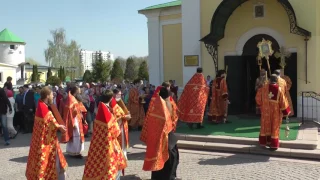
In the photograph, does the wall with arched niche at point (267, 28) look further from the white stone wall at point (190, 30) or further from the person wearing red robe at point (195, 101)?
the person wearing red robe at point (195, 101)

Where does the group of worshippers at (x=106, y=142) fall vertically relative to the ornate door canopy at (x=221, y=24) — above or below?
below

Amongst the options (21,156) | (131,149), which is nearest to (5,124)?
(21,156)

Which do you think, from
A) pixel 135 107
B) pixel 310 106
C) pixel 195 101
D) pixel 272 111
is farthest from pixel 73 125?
pixel 310 106

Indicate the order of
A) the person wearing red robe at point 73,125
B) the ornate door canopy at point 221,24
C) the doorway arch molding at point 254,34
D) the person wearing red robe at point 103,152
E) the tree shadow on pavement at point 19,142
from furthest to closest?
the doorway arch molding at point 254,34 < the ornate door canopy at point 221,24 < the tree shadow on pavement at point 19,142 < the person wearing red robe at point 73,125 < the person wearing red robe at point 103,152

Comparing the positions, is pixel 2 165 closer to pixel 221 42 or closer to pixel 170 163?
pixel 170 163

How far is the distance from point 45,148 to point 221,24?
361 inches

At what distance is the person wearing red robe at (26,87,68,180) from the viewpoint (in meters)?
6.31

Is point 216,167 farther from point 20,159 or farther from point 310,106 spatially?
point 310,106

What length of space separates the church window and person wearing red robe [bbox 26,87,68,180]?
30.3ft

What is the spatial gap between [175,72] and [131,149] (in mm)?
6875

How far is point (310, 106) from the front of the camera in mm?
12422

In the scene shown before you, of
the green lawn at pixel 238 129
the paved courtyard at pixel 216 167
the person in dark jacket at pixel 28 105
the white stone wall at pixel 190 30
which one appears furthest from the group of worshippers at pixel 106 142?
the white stone wall at pixel 190 30

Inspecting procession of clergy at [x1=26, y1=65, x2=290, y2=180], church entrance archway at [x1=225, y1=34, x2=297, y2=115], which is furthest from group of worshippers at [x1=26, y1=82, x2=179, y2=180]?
church entrance archway at [x1=225, y1=34, x2=297, y2=115]

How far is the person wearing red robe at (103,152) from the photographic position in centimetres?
602
